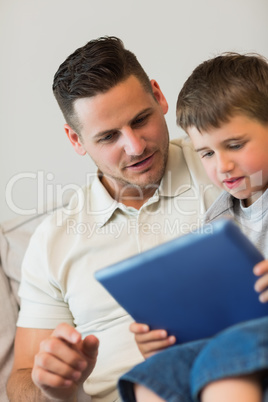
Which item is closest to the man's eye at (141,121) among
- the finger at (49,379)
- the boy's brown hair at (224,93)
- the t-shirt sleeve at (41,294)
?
the boy's brown hair at (224,93)

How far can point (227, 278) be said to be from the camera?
3.05 feet

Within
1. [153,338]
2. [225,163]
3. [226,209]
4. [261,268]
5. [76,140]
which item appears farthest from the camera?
[76,140]

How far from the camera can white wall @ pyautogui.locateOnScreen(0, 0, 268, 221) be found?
2250 mm

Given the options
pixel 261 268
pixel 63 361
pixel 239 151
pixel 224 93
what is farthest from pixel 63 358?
pixel 224 93

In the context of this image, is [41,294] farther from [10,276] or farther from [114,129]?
[114,129]

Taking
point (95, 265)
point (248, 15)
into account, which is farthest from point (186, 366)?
point (248, 15)

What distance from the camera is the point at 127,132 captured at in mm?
1579

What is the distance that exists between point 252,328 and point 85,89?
37.1 inches

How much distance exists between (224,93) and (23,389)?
0.94 metres

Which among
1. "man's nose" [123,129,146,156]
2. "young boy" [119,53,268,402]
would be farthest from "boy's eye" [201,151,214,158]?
"man's nose" [123,129,146,156]

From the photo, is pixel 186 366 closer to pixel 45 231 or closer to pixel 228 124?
pixel 228 124

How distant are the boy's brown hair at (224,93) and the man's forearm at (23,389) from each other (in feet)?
2.53

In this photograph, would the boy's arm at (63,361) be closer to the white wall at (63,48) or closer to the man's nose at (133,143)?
the man's nose at (133,143)

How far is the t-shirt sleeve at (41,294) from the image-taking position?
1.68 m
